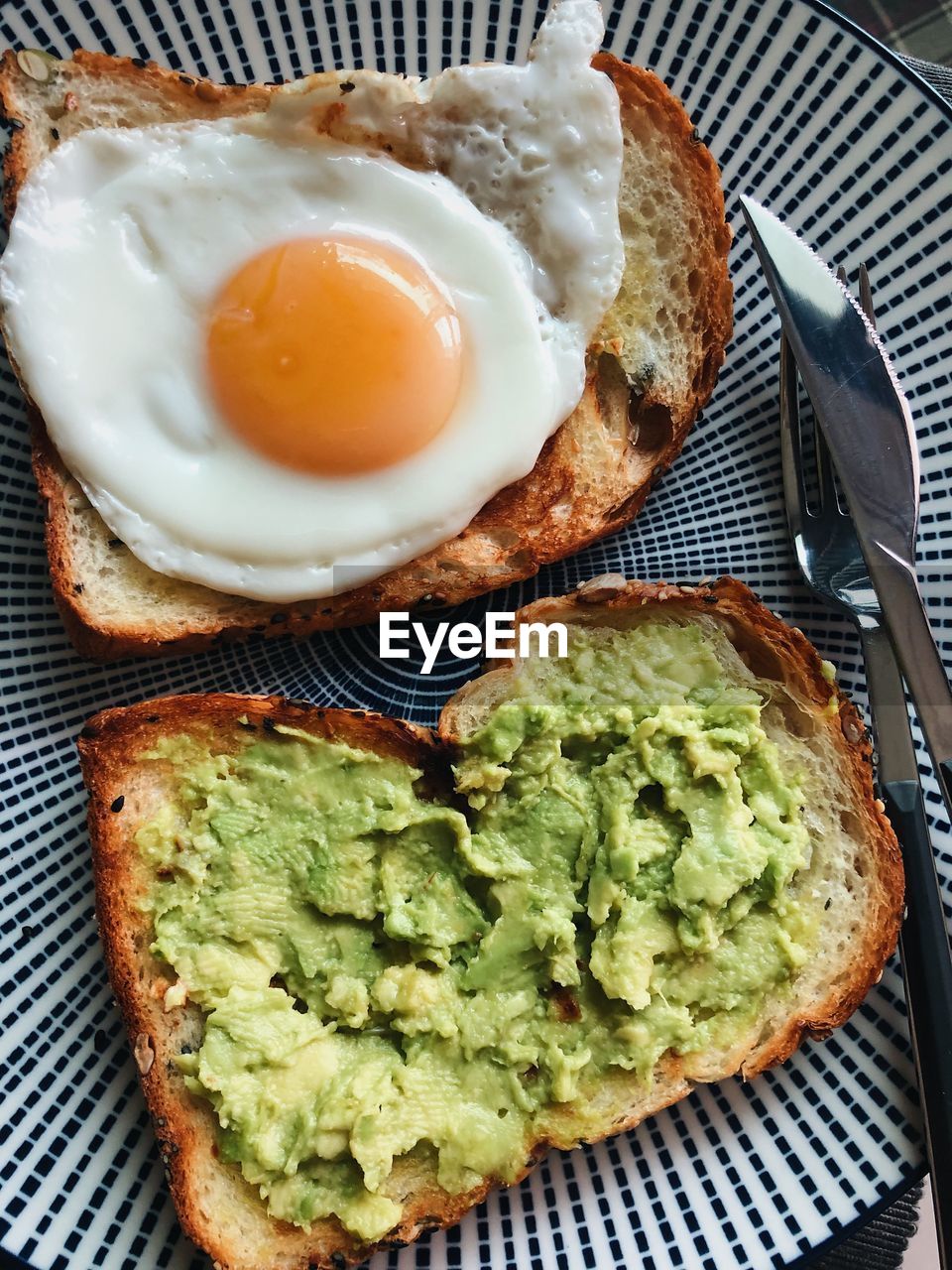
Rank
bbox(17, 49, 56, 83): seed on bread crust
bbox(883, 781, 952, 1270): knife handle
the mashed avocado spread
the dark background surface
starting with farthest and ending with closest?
the dark background surface
bbox(17, 49, 56, 83): seed on bread crust
bbox(883, 781, 952, 1270): knife handle
the mashed avocado spread

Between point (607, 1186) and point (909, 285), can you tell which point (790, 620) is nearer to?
point (909, 285)

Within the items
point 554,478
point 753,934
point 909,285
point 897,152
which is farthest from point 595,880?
point 897,152

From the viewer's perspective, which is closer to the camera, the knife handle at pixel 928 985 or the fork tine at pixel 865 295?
the knife handle at pixel 928 985

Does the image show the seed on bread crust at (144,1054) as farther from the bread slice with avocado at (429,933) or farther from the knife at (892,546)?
the knife at (892,546)

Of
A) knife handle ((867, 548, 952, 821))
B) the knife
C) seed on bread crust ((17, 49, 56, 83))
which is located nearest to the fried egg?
seed on bread crust ((17, 49, 56, 83))

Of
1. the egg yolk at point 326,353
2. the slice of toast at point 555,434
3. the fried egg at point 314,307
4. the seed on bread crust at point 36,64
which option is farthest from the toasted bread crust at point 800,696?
the seed on bread crust at point 36,64

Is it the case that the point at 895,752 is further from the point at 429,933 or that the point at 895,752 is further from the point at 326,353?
the point at 326,353

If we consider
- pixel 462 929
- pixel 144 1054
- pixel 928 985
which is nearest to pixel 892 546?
pixel 928 985

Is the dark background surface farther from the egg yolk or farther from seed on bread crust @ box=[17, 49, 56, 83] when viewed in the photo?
seed on bread crust @ box=[17, 49, 56, 83]
